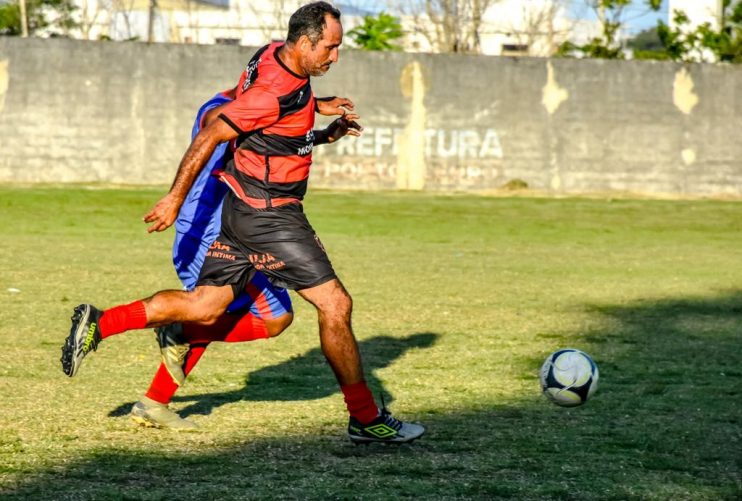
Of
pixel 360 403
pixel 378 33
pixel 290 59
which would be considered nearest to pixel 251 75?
pixel 290 59

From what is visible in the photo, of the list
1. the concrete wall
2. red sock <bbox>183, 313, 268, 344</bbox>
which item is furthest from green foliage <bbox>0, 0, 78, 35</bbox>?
red sock <bbox>183, 313, 268, 344</bbox>

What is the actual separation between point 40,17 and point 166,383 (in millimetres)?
26034

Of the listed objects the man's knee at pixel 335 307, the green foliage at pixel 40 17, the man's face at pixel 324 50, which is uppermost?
the green foliage at pixel 40 17

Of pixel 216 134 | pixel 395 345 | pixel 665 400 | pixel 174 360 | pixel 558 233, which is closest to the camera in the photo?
pixel 216 134

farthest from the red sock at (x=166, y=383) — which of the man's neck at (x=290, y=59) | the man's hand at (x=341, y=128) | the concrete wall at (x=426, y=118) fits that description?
the concrete wall at (x=426, y=118)

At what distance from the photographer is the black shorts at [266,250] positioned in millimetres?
6180

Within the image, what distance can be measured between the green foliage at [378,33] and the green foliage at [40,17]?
6.68 m

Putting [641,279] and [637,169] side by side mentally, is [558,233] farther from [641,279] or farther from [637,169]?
A: [637,169]

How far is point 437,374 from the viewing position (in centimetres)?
820

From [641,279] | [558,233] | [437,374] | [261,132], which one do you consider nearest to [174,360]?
[261,132]

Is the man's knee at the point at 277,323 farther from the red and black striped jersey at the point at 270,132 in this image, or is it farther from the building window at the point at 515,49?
the building window at the point at 515,49

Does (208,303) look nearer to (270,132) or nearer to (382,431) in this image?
(270,132)

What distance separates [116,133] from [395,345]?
18796 mm

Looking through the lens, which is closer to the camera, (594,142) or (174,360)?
(174,360)
